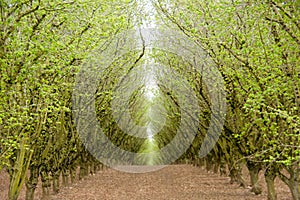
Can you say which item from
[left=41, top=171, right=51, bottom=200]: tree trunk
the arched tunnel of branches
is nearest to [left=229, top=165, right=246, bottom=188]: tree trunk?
the arched tunnel of branches

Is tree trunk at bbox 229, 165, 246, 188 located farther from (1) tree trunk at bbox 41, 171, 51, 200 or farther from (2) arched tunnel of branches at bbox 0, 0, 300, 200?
(1) tree trunk at bbox 41, 171, 51, 200

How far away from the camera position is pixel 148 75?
3606 cm

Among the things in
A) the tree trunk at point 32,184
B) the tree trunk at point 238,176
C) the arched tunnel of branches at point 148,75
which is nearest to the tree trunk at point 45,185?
the arched tunnel of branches at point 148,75

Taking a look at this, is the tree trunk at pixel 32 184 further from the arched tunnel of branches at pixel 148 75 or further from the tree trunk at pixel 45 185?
the tree trunk at pixel 45 185

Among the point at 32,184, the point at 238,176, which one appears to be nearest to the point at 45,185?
the point at 32,184

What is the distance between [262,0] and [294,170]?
6.75 metres

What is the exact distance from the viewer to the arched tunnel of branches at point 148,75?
11.3 m

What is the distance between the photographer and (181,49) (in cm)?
2505

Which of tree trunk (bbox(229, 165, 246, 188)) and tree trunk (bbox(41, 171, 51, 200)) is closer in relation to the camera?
tree trunk (bbox(41, 171, 51, 200))

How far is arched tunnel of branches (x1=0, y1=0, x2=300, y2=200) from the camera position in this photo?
1127cm

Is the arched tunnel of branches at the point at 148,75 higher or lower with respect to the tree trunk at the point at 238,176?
higher

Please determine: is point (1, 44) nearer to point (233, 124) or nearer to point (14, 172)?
point (14, 172)

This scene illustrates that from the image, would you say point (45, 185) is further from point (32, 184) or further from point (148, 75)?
point (148, 75)

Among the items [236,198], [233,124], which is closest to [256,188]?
[236,198]
